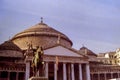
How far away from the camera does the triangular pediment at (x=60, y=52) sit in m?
34.1

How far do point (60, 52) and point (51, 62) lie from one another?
2490mm

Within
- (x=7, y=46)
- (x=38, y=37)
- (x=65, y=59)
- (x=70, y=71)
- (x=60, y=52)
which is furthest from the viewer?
(x=38, y=37)

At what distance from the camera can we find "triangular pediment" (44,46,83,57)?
34.1 metres

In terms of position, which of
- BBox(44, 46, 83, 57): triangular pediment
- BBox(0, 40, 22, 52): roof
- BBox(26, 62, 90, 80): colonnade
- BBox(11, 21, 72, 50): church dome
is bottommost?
BBox(26, 62, 90, 80): colonnade

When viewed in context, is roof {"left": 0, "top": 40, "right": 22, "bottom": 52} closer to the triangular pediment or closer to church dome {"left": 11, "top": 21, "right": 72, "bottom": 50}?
church dome {"left": 11, "top": 21, "right": 72, "bottom": 50}

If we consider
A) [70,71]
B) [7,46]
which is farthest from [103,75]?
[7,46]

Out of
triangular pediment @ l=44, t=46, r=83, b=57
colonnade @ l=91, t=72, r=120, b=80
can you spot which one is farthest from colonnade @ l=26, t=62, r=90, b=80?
colonnade @ l=91, t=72, r=120, b=80

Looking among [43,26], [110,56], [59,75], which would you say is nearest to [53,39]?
[43,26]

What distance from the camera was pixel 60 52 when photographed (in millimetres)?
34938

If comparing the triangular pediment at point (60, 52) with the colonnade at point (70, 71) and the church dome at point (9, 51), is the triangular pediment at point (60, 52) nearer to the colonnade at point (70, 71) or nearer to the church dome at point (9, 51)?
the colonnade at point (70, 71)

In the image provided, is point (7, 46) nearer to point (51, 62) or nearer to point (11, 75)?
point (11, 75)

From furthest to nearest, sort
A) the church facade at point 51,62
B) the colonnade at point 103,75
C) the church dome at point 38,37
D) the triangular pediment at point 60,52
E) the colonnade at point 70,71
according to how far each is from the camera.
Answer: the church dome at point 38,37 → the colonnade at point 103,75 → the triangular pediment at point 60,52 → the colonnade at point 70,71 → the church facade at point 51,62

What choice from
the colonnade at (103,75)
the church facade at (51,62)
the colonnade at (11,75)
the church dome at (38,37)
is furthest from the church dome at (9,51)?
the colonnade at (103,75)

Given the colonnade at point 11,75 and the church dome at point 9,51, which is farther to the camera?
the church dome at point 9,51
